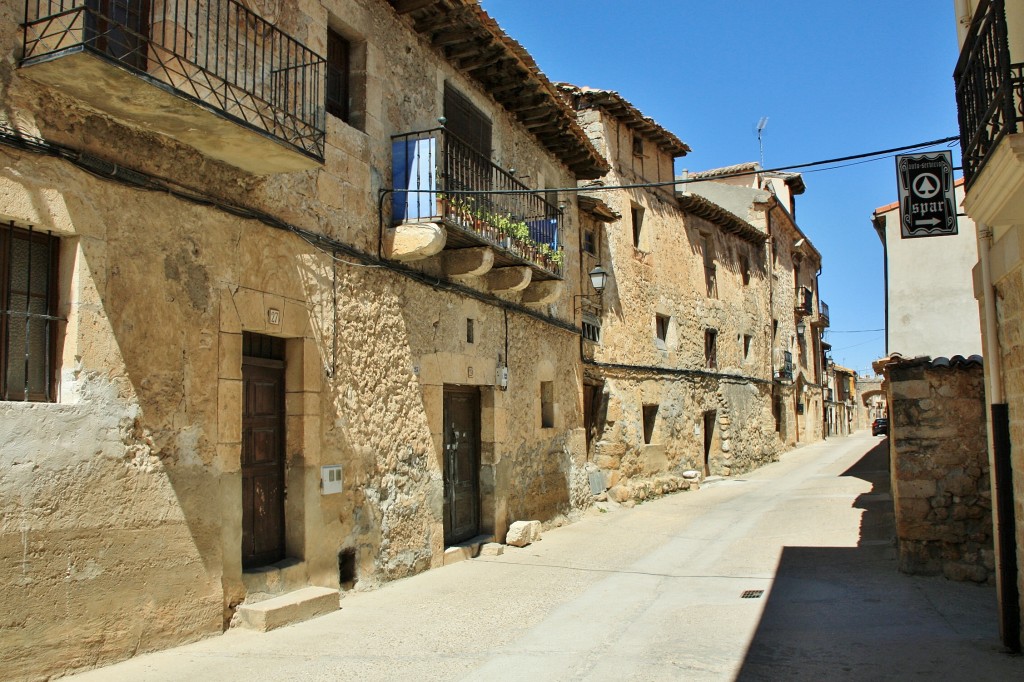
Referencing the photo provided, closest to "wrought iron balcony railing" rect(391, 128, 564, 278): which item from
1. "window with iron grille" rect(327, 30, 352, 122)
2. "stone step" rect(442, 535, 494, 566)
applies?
"window with iron grille" rect(327, 30, 352, 122)

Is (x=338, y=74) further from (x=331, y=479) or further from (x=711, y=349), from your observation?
(x=711, y=349)

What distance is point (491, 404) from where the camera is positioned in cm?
1070

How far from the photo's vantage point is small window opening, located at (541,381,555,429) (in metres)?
13.0

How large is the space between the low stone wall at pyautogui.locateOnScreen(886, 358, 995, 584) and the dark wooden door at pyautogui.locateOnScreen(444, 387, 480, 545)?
513 centimetres

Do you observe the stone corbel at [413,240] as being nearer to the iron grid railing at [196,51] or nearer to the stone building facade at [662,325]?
the iron grid railing at [196,51]

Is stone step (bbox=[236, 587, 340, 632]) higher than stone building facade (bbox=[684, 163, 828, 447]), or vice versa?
stone building facade (bbox=[684, 163, 828, 447])

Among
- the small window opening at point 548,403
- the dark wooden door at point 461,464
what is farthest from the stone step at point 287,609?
the small window opening at point 548,403

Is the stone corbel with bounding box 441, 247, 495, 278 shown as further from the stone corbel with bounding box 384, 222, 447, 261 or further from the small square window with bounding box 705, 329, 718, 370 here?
the small square window with bounding box 705, 329, 718, 370

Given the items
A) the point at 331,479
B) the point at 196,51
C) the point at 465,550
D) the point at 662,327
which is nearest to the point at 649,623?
the point at 331,479

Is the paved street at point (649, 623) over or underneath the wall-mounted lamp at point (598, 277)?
underneath

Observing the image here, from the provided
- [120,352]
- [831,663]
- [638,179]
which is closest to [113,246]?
[120,352]

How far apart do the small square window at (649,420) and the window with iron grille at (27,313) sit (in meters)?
14.0

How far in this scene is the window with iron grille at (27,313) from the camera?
192 inches

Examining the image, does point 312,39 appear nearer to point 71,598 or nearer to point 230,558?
point 230,558
